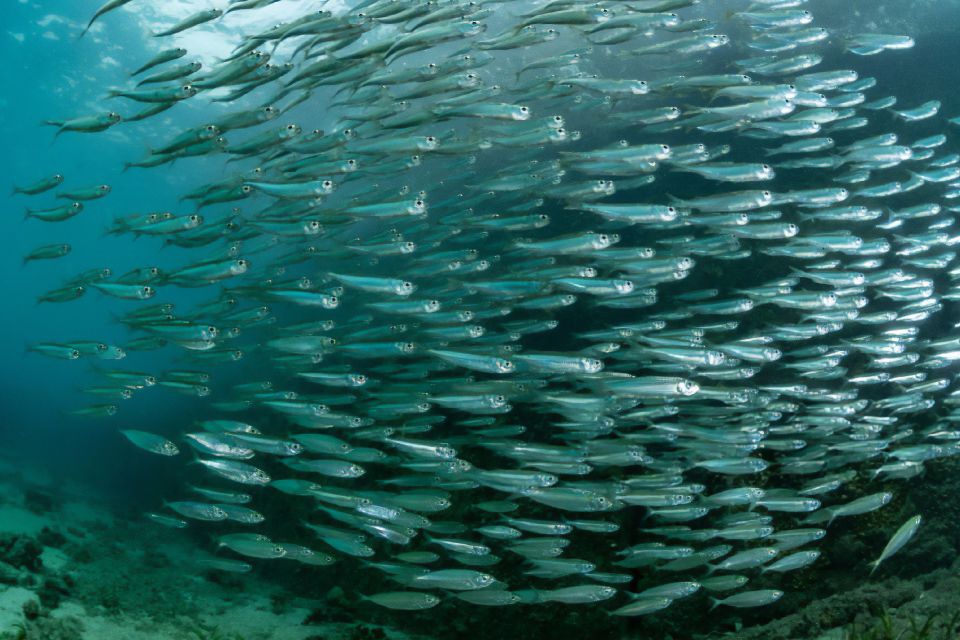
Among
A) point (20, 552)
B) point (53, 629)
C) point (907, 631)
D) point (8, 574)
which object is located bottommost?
point (907, 631)

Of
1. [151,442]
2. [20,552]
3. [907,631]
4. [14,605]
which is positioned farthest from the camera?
[20,552]

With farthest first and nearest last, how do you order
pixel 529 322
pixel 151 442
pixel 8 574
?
pixel 529 322 < pixel 8 574 < pixel 151 442

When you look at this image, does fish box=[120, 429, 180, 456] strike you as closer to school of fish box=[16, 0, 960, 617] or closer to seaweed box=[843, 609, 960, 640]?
school of fish box=[16, 0, 960, 617]

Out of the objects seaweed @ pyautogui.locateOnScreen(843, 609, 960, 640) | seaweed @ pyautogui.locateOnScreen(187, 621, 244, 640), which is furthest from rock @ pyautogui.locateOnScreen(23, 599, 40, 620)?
seaweed @ pyautogui.locateOnScreen(843, 609, 960, 640)

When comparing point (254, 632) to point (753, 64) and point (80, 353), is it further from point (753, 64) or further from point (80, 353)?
point (753, 64)

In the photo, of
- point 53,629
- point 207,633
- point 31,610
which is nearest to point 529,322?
point 207,633

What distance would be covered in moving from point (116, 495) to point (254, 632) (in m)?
17.5

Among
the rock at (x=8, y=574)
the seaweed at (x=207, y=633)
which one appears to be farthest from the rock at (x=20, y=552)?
the seaweed at (x=207, y=633)

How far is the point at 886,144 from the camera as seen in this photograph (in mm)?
7863

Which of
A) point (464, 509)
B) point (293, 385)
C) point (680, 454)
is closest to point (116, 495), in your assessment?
point (293, 385)

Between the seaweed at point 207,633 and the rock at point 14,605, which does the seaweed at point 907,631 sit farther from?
the rock at point 14,605

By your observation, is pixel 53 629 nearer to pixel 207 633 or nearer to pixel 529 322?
pixel 207 633

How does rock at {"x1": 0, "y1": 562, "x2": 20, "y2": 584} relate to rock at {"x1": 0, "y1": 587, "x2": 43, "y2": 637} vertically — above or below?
below

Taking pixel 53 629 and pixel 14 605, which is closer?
pixel 53 629
